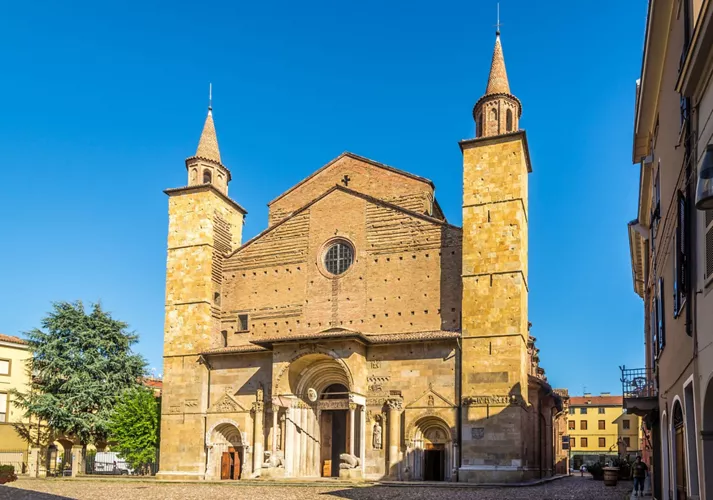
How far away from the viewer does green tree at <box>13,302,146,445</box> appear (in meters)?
38.2

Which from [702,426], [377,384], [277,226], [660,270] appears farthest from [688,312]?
[277,226]

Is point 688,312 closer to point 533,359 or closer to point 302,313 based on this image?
point 302,313

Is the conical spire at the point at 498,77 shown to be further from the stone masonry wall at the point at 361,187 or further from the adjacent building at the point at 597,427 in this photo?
the adjacent building at the point at 597,427

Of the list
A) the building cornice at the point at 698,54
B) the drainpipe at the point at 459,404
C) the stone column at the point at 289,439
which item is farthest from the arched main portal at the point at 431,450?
the building cornice at the point at 698,54

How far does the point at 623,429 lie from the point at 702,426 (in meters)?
79.9

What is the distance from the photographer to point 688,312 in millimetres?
9828

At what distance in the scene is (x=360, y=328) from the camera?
32.1 meters

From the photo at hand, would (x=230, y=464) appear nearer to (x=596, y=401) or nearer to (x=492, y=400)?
(x=492, y=400)

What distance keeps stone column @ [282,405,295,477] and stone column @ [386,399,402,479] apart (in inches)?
159

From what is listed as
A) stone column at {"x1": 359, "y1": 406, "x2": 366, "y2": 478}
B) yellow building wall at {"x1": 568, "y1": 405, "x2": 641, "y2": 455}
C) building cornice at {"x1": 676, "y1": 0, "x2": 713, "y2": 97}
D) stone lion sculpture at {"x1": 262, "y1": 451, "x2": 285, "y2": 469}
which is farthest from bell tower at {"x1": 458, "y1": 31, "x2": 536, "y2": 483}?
yellow building wall at {"x1": 568, "y1": 405, "x2": 641, "y2": 455}

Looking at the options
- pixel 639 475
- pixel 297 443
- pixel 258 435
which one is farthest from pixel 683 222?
pixel 258 435

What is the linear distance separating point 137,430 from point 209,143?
1421cm

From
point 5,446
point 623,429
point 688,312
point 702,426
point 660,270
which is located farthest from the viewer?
point 623,429

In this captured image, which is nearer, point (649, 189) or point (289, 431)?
point (649, 189)
